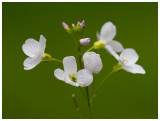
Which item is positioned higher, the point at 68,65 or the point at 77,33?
the point at 77,33

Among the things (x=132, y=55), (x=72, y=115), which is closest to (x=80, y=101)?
(x=72, y=115)

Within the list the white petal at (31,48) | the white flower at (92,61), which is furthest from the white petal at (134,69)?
the white petal at (31,48)

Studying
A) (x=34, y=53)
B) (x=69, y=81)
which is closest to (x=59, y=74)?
(x=69, y=81)

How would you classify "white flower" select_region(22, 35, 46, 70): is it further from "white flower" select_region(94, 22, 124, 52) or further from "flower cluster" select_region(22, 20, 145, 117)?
"white flower" select_region(94, 22, 124, 52)

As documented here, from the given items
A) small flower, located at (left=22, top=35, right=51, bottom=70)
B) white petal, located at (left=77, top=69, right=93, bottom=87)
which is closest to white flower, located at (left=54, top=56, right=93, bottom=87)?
white petal, located at (left=77, top=69, right=93, bottom=87)

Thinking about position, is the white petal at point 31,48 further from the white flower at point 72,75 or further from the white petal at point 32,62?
the white flower at point 72,75

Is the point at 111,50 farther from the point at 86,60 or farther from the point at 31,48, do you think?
the point at 31,48

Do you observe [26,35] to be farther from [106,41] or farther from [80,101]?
[106,41]
